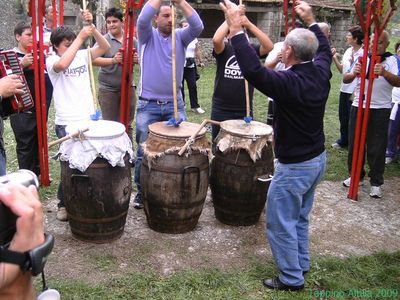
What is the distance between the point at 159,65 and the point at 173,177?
3.62ft

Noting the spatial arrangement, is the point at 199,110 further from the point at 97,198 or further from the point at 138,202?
the point at 97,198

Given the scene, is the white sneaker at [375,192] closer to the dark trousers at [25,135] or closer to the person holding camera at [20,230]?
the dark trousers at [25,135]

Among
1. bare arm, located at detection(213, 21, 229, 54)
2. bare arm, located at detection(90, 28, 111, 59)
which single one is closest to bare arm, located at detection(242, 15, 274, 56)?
bare arm, located at detection(213, 21, 229, 54)

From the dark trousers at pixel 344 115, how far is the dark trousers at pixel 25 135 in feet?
14.0

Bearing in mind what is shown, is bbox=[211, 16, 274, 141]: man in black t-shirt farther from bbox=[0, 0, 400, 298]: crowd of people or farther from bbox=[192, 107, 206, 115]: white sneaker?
bbox=[192, 107, 206, 115]: white sneaker

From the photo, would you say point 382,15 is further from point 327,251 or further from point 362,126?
point 327,251

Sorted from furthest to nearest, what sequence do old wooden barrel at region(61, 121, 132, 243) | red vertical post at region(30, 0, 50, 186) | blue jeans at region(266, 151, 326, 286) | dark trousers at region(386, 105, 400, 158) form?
dark trousers at region(386, 105, 400, 158) → red vertical post at region(30, 0, 50, 186) → old wooden barrel at region(61, 121, 132, 243) → blue jeans at region(266, 151, 326, 286)

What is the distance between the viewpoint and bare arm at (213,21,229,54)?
14.1ft

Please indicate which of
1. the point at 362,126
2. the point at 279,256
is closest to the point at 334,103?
the point at 362,126

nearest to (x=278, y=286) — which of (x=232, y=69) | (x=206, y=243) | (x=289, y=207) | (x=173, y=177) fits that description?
(x=289, y=207)

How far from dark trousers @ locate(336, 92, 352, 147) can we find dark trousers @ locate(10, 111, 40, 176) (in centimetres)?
426

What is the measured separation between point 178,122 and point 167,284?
1412 millimetres

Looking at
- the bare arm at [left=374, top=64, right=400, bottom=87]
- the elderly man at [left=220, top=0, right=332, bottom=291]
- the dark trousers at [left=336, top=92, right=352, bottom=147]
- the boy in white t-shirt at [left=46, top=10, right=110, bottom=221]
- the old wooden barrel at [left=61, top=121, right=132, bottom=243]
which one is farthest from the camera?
the dark trousers at [left=336, top=92, right=352, bottom=147]

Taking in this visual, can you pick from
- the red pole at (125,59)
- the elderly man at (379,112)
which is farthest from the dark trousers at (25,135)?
the elderly man at (379,112)
